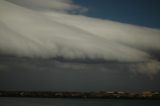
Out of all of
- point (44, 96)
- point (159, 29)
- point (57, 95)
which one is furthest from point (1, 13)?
point (44, 96)

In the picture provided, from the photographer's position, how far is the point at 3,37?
10594mm

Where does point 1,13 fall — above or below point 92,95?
above

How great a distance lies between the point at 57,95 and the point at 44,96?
18.2 feet

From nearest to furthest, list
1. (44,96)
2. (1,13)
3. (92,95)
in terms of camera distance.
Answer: (1,13) → (92,95) → (44,96)

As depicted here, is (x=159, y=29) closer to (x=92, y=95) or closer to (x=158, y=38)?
(x=158, y=38)

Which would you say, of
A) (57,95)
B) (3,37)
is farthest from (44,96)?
(3,37)

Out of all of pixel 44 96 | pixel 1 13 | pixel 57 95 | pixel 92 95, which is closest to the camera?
pixel 1 13

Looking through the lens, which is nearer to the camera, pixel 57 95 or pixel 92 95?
pixel 57 95

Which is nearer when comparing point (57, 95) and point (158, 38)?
point (158, 38)

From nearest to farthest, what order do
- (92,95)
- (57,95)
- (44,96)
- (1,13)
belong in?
(1,13)
(57,95)
(92,95)
(44,96)

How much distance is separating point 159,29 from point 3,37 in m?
5.32

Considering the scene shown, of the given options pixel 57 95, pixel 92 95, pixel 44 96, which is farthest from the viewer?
pixel 44 96

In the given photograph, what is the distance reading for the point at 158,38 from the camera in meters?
10.6

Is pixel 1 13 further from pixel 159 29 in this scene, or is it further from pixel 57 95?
pixel 57 95
